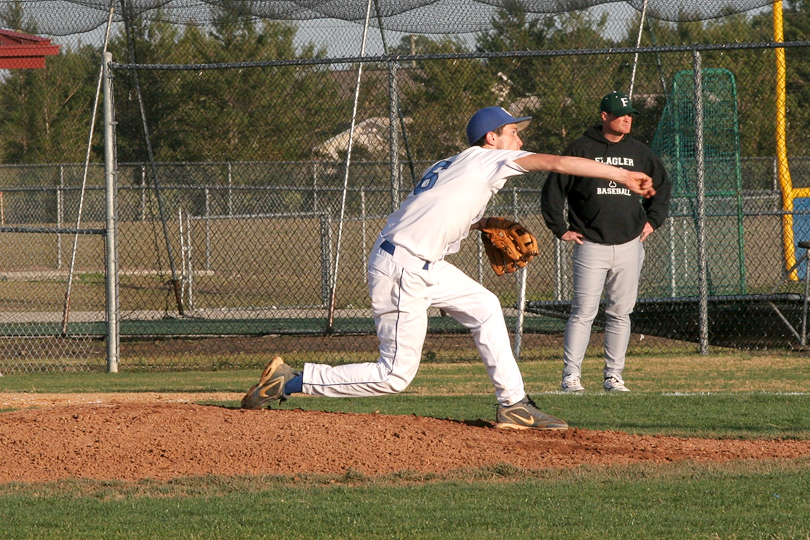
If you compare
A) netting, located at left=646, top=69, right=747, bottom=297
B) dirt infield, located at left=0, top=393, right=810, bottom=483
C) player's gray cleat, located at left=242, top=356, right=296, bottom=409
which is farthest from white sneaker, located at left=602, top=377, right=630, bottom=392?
netting, located at left=646, top=69, right=747, bottom=297

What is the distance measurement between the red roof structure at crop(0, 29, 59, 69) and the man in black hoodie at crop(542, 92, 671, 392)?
6563 millimetres

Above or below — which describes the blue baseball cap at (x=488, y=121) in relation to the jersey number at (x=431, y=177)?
above

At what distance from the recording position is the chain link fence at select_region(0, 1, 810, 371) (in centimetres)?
1108

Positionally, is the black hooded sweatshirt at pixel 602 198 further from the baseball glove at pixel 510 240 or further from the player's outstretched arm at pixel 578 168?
the player's outstretched arm at pixel 578 168

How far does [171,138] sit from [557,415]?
49.9ft

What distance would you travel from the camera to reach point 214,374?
9945 mm

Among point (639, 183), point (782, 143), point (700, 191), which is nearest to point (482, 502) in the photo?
point (639, 183)

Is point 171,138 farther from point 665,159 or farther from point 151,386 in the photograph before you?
point 151,386

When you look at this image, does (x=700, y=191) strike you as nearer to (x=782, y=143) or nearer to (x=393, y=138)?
(x=393, y=138)

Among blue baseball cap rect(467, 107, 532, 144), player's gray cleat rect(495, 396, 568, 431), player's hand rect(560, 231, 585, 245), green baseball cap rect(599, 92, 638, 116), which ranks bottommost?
player's gray cleat rect(495, 396, 568, 431)

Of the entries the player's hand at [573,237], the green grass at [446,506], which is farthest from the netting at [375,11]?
the green grass at [446,506]

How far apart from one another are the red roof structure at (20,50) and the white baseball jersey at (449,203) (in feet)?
23.6

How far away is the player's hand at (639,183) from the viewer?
514 cm

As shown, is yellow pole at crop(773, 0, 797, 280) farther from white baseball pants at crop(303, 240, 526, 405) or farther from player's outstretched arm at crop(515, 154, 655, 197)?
player's outstretched arm at crop(515, 154, 655, 197)
